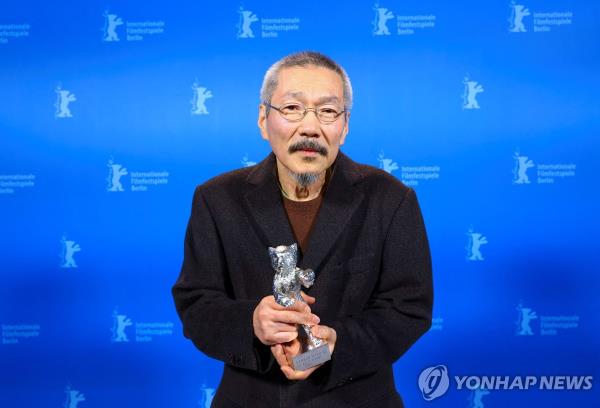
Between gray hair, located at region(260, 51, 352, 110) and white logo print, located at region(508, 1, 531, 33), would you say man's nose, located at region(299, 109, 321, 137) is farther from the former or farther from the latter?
white logo print, located at region(508, 1, 531, 33)

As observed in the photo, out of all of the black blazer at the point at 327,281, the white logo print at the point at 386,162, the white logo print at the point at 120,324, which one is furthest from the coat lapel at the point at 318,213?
the white logo print at the point at 120,324

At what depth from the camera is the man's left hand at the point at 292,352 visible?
1736 mm

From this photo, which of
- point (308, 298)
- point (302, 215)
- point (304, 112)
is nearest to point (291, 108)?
point (304, 112)

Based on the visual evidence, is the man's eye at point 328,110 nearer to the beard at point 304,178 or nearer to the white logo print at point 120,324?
the beard at point 304,178

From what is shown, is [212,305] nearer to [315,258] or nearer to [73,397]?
[315,258]

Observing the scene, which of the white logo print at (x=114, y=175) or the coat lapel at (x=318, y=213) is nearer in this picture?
the coat lapel at (x=318, y=213)

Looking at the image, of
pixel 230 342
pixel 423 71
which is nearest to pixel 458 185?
pixel 423 71

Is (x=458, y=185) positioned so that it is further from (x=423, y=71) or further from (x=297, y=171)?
(x=297, y=171)

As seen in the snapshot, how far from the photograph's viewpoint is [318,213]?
6.37ft

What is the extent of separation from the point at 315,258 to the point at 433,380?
2.59 metres

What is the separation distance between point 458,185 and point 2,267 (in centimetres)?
266

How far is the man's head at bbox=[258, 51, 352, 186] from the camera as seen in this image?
6.29 ft

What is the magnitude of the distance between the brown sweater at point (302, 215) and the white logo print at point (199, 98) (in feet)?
7.35

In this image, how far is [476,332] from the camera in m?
4.17
